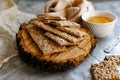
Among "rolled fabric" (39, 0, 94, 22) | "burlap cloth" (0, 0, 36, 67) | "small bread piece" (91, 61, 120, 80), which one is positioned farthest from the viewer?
"rolled fabric" (39, 0, 94, 22)

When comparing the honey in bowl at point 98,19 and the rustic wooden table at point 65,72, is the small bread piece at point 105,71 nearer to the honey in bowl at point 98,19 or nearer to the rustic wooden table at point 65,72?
the rustic wooden table at point 65,72

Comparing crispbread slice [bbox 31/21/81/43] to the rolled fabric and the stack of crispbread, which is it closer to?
the stack of crispbread

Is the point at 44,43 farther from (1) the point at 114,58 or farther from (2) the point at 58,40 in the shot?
(1) the point at 114,58

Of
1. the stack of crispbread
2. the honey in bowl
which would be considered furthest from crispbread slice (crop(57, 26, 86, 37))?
the honey in bowl

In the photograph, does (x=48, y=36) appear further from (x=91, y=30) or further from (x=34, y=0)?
(x=34, y=0)

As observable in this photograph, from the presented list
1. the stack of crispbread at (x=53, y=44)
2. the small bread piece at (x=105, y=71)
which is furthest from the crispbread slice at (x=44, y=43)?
the small bread piece at (x=105, y=71)

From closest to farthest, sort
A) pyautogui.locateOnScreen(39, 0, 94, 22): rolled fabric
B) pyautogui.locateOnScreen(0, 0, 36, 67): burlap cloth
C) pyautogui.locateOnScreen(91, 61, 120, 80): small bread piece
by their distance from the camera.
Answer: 1. pyautogui.locateOnScreen(91, 61, 120, 80): small bread piece
2. pyautogui.locateOnScreen(0, 0, 36, 67): burlap cloth
3. pyautogui.locateOnScreen(39, 0, 94, 22): rolled fabric

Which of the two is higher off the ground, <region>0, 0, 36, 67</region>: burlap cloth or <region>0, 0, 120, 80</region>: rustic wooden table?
<region>0, 0, 36, 67</region>: burlap cloth
